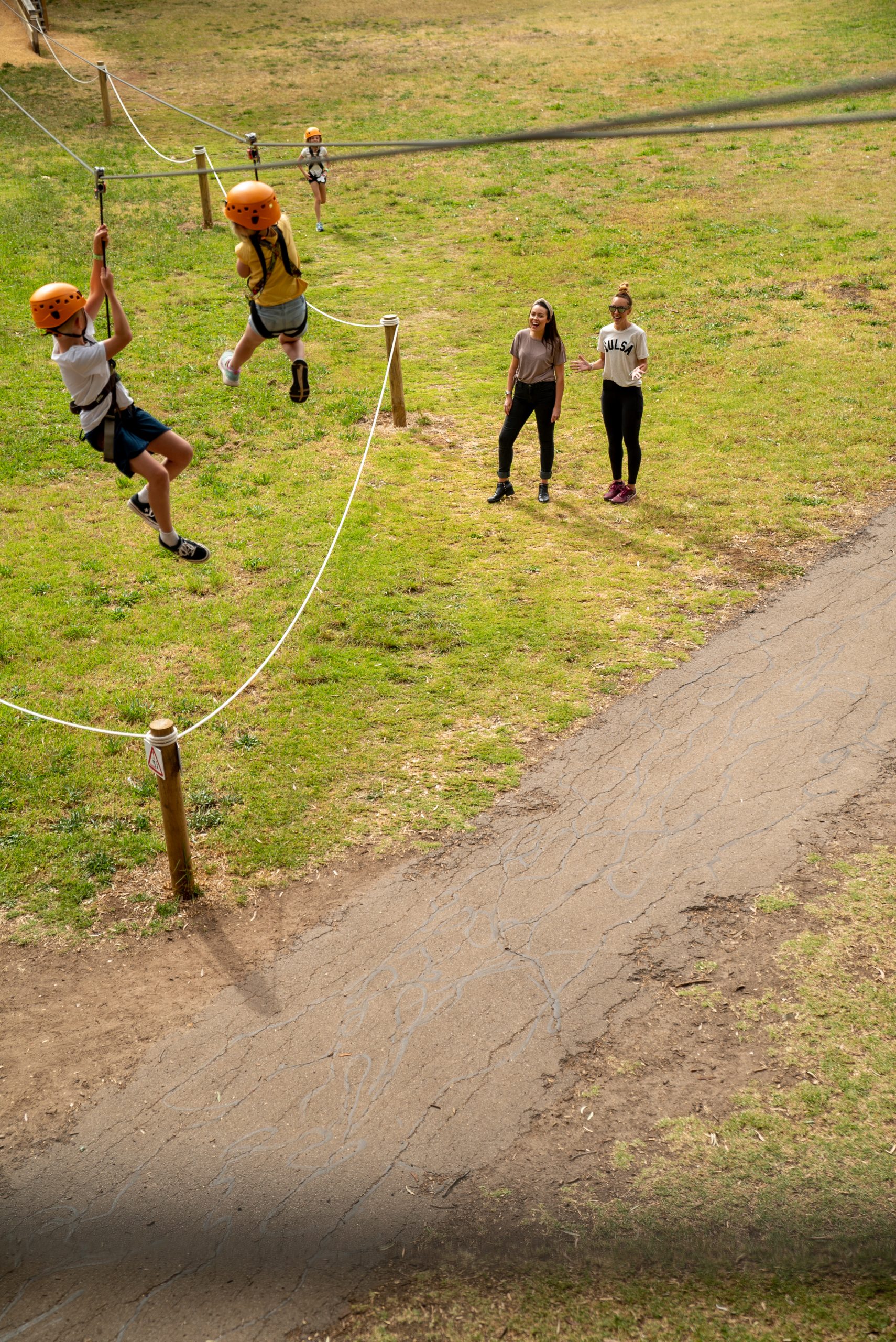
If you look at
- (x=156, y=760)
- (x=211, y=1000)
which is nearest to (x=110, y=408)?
(x=156, y=760)

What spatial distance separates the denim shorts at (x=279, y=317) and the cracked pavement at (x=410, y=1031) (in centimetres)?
382

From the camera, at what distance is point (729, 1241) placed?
5113 millimetres

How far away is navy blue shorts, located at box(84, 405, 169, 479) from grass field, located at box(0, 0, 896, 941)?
8.62 ft

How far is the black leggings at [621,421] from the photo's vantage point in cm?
1134

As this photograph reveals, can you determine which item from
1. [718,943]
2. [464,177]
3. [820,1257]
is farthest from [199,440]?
[464,177]

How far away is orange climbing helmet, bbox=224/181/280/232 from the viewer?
604 cm

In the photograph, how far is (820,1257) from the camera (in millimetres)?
5023

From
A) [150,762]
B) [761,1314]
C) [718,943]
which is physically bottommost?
[761,1314]

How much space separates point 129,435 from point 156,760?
2165 mm

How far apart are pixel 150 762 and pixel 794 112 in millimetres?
26446

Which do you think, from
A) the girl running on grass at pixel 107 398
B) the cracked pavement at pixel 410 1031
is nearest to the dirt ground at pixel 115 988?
the cracked pavement at pixel 410 1031

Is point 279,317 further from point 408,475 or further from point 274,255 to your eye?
point 408,475

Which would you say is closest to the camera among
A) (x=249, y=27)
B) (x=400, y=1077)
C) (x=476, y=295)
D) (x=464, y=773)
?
(x=400, y=1077)

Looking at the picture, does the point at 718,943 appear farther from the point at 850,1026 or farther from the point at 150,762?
the point at 150,762
